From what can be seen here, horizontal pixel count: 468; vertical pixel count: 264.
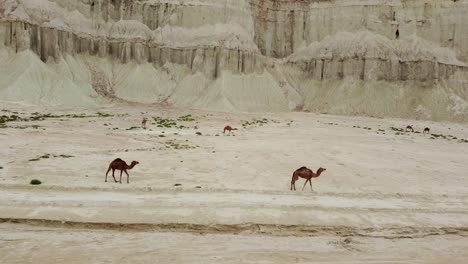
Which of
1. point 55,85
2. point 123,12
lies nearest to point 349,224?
point 55,85

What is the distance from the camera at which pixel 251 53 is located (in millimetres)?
82125

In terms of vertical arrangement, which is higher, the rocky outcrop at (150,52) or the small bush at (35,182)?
the rocky outcrop at (150,52)

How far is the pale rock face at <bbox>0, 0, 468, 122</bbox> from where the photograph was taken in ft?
236

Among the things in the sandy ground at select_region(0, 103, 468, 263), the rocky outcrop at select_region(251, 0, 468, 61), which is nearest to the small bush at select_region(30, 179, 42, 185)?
the sandy ground at select_region(0, 103, 468, 263)

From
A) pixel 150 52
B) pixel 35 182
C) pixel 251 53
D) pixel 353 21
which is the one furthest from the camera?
pixel 353 21

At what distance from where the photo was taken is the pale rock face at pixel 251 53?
236 ft

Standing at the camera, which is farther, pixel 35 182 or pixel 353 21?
pixel 353 21

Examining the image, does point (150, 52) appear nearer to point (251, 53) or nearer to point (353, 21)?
point (251, 53)

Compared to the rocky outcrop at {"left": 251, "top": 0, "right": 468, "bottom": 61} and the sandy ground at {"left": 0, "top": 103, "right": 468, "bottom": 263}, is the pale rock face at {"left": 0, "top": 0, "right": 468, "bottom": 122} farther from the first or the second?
the sandy ground at {"left": 0, "top": 103, "right": 468, "bottom": 263}

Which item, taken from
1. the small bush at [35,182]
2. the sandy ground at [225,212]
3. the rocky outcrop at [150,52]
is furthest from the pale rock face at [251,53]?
the small bush at [35,182]

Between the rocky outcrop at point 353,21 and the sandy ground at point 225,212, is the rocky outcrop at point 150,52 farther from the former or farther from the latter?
the sandy ground at point 225,212

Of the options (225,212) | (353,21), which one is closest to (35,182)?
(225,212)

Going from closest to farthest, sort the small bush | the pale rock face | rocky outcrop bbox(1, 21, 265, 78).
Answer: the small bush
rocky outcrop bbox(1, 21, 265, 78)
the pale rock face

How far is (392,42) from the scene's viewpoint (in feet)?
280
